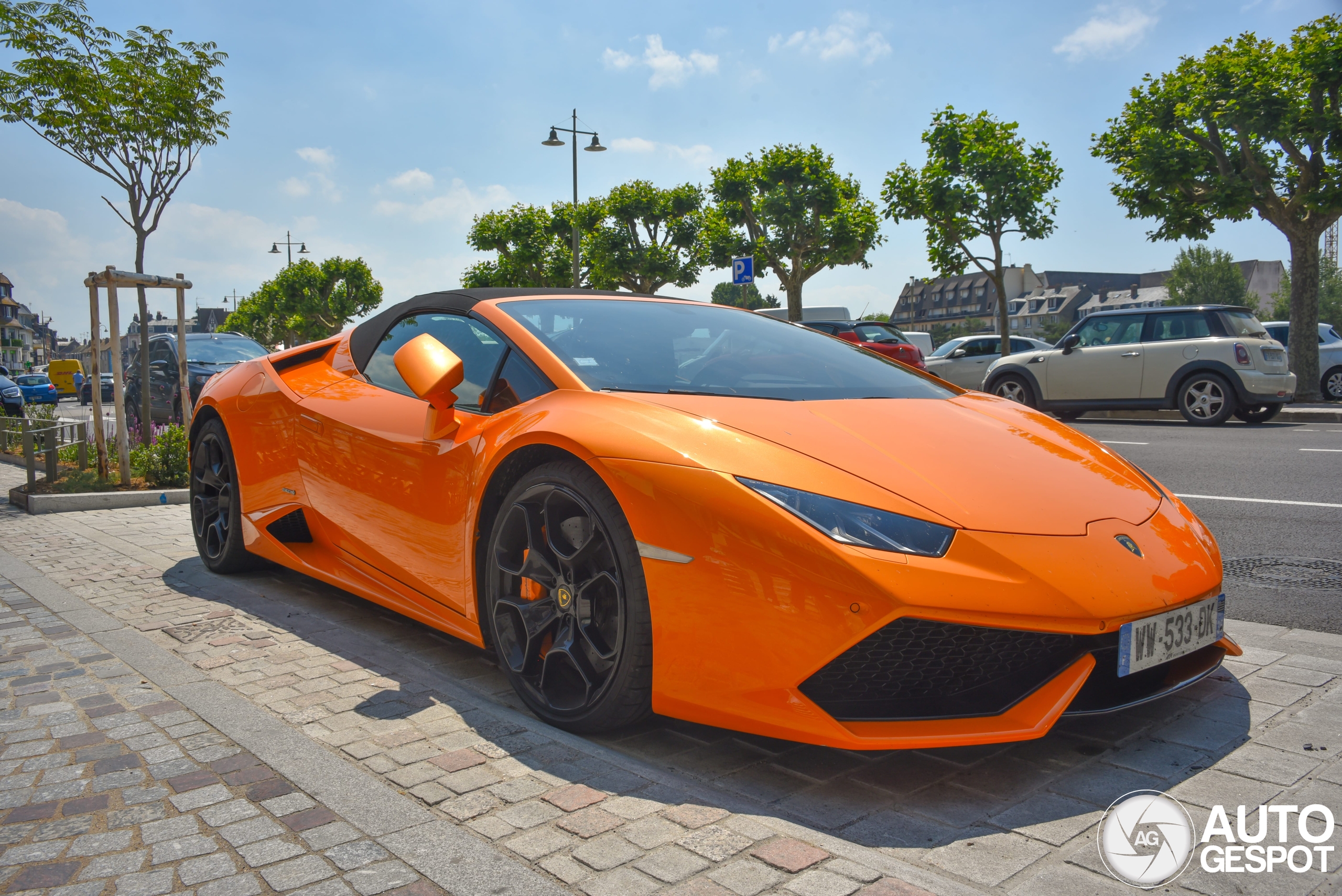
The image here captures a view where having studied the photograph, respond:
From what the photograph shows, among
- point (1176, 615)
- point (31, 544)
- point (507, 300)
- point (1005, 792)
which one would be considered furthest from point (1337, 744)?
point (31, 544)

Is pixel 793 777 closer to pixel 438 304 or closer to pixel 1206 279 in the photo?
pixel 438 304

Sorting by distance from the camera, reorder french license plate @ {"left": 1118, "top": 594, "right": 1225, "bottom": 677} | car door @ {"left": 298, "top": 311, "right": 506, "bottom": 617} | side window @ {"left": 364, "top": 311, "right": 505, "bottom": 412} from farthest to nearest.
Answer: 1. side window @ {"left": 364, "top": 311, "right": 505, "bottom": 412}
2. car door @ {"left": 298, "top": 311, "right": 506, "bottom": 617}
3. french license plate @ {"left": 1118, "top": 594, "right": 1225, "bottom": 677}

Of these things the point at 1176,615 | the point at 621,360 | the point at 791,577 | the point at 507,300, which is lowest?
the point at 1176,615

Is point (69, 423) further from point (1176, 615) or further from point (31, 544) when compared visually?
point (1176, 615)

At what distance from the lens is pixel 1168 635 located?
236 cm

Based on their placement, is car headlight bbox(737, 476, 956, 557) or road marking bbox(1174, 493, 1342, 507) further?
road marking bbox(1174, 493, 1342, 507)

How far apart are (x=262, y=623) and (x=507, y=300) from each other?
5.54ft

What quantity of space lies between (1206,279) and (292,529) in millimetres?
84622

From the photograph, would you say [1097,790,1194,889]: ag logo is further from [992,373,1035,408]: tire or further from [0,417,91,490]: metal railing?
[992,373,1035,408]: tire

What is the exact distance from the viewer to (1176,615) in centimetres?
239

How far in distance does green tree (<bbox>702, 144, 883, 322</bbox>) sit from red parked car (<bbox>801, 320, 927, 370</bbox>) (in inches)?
555

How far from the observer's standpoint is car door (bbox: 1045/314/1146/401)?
13219mm

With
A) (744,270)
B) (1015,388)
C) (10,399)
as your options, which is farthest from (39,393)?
(1015,388)

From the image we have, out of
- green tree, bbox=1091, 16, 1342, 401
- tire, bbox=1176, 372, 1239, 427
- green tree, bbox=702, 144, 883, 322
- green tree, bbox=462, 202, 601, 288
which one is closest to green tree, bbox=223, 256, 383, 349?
green tree, bbox=462, 202, 601, 288
